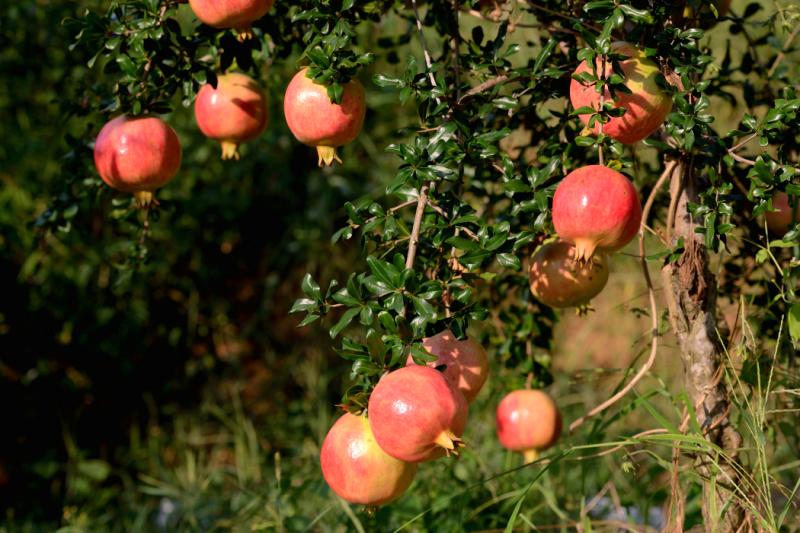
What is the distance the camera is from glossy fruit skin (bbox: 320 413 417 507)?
1244 millimetres

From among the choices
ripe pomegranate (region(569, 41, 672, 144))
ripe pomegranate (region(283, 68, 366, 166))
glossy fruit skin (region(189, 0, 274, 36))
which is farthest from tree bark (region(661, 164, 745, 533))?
glossy fruit skin (region(189, 0, 274, 36))

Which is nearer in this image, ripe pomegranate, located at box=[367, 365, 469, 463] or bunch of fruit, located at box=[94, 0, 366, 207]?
ripe pomegranate, located at box=[367, 365, 469, 463]

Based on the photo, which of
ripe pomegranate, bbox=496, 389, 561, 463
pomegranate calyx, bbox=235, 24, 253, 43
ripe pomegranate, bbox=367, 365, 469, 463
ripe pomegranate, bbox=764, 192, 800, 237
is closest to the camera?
ripe pomegranate, bbox=367, 365, 469, 463

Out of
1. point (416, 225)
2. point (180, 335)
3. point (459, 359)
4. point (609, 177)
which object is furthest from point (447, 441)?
point (180, 335)

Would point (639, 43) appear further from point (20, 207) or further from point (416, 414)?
point (20, 207)

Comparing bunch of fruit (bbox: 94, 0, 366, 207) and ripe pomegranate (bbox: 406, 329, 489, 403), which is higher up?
bunch of fruit (bbox: 94, 0, 366, 207)

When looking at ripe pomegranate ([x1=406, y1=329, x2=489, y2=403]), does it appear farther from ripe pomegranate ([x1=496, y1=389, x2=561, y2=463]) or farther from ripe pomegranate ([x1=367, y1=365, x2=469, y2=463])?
ripe pomegranate ([x1=496, y1=389, x2=561, y2=463])

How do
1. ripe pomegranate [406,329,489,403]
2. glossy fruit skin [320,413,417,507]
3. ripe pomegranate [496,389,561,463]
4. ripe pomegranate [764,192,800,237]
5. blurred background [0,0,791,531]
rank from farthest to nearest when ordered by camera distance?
blurred background [0,0,791,531] < ripe pomegranate [496,389,561,463] < ripe pomegranate [764,192,800,237] < ripe pomegranate [406,329,489,403] < glossy fruit skin [320,413,417,507]

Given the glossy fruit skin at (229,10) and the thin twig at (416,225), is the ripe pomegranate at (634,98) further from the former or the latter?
the glossy fruit skin at (229,10)

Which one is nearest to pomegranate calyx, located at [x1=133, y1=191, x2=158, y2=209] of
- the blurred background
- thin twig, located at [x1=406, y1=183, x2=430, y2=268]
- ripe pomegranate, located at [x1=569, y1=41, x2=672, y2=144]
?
thin twig, located at [x1=406, y1=183, x2=430, y2=268]

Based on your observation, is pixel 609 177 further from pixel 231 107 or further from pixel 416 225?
pixel 231 107

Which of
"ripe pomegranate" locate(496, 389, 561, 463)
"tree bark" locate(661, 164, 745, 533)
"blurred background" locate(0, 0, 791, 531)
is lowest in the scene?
"blurred background" locate(0, 0, 791, 531)

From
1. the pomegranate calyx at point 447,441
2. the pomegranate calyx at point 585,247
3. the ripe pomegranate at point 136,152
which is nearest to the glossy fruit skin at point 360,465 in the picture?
the pomegranate calyx at point 447,441

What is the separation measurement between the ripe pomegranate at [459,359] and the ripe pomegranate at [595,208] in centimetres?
22
